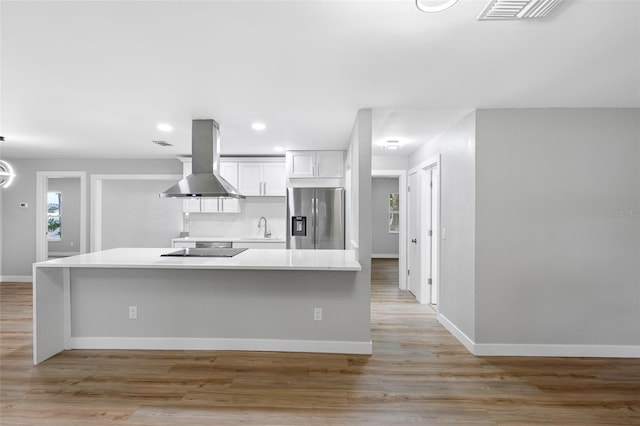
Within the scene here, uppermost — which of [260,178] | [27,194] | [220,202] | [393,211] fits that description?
[260,178]

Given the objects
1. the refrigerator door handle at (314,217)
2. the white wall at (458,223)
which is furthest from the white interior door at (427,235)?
the refrigerator door handle at (314,217)

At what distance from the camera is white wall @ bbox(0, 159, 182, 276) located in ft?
20.7

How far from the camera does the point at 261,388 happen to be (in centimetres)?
261

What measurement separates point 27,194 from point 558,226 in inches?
316

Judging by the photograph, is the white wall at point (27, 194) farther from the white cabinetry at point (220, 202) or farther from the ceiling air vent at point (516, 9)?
the ceiling air vent at point (516, 9)

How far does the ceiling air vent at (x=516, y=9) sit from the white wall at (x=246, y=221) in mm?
4871

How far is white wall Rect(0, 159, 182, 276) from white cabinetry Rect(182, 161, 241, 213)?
28.4 inches

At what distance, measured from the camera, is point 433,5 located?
1632mm

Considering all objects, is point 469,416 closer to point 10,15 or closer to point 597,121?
point 597,121

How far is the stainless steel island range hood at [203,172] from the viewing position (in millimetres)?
3600

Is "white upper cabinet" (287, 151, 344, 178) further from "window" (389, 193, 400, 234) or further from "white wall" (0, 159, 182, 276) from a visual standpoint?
"window" (389, 193, 400, 234)

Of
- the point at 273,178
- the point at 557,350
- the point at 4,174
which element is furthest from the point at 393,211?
the point at 4,174

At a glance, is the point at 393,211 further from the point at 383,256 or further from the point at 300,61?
the point at 300,61

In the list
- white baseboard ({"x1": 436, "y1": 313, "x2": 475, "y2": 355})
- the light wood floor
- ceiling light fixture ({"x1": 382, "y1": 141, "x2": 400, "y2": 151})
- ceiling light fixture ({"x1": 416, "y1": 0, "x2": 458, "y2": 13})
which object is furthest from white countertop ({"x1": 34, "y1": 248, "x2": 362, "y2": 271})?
ceiling light fixture ({"x1": 416, "y1": 0, "x2": 458, "y2": 13})
